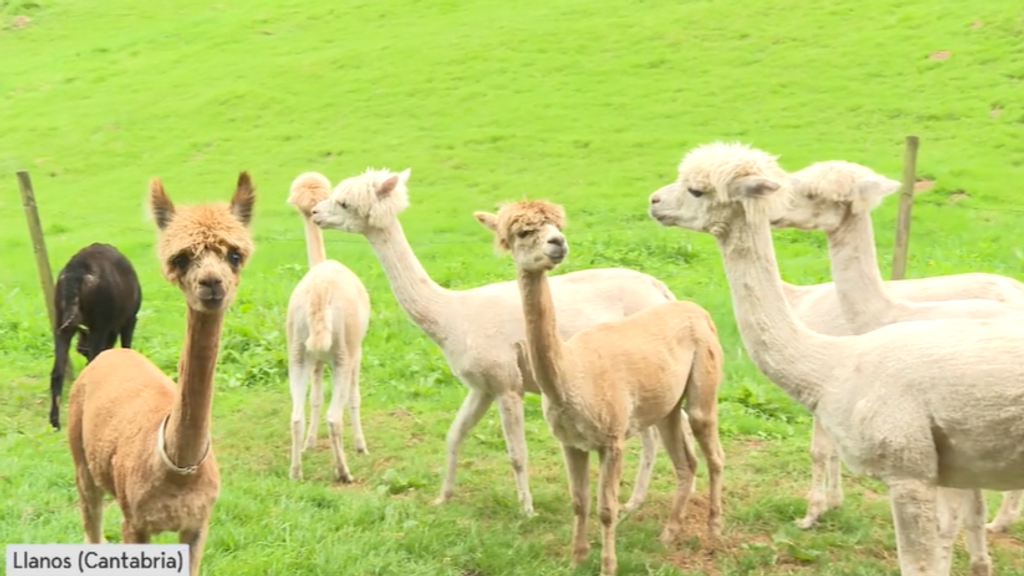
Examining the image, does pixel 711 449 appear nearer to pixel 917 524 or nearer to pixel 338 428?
pixel 917 524

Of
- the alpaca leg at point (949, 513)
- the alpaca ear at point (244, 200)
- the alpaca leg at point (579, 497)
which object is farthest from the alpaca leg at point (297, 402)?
the alpaca leg at point (949, 513)

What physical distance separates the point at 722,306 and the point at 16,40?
30.3 metres

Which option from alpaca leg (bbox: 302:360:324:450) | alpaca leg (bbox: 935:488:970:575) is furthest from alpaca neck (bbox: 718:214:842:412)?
alpaca leg (bbox: 302:360:324:450)

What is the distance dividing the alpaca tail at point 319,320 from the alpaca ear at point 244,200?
118 inches

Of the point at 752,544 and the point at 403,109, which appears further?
the point at 403,109

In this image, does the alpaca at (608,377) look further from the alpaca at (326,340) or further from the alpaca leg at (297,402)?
the alpaca leg at (297,402)

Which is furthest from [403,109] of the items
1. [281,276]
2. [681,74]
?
[281,276]

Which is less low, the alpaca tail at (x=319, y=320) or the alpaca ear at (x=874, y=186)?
the alpaca ear at (x=874, y=186)

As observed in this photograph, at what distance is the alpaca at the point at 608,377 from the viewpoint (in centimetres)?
487

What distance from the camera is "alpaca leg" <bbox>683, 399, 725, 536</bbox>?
573 centimetres

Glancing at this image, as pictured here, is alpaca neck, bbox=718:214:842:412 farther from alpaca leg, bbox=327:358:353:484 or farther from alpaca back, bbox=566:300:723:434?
alpaca leg, bbox=327:358:353:484

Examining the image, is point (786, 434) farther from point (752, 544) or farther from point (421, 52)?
point (421, 52)

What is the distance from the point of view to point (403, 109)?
24.5m

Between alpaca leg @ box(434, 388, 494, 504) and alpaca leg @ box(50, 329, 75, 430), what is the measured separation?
11.0 ft
